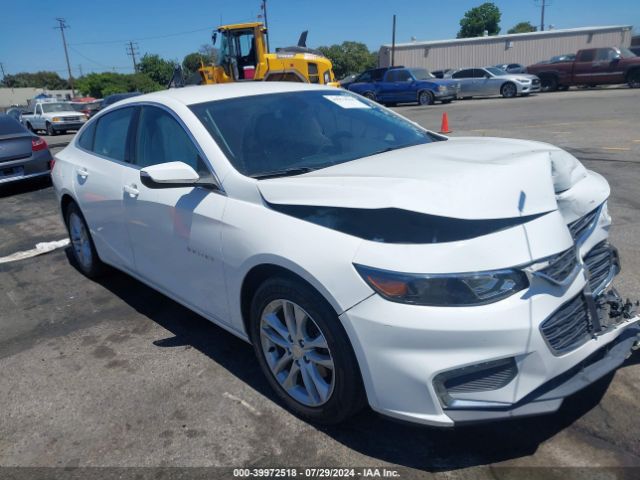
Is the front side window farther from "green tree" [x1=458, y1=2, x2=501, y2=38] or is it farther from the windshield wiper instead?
"green tree" [x1=458, y1=2, x2=501, y2=38]

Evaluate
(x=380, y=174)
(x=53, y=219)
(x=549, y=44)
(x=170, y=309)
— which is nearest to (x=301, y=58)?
(x=53, y=219)

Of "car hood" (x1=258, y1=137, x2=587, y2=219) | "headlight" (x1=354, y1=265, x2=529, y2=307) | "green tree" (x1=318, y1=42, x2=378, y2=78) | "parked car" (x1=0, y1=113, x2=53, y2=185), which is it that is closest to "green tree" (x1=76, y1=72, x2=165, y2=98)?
"green tree" (x1=318, y1=42, x2=378, y2=78)

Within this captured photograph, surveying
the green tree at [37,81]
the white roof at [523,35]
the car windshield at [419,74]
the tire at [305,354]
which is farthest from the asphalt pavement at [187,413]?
the green tree at [37,81]

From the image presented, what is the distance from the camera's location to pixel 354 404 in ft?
8.09

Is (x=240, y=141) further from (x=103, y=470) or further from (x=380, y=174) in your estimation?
(x=103, y=470)

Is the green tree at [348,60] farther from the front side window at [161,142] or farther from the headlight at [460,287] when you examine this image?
the headlight at [460,287]

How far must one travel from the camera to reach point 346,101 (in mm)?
3930

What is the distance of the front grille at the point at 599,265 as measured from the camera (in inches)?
105

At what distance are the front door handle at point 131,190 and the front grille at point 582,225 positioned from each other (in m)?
2.69

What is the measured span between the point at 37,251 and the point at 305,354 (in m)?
4.67

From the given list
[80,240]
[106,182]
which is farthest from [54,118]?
[106,182]

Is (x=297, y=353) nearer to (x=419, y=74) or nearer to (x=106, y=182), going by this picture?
(x=106, y=182)

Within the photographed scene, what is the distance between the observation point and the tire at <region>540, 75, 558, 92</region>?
26684 millimetres

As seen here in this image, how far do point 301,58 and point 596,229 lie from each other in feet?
51.3
